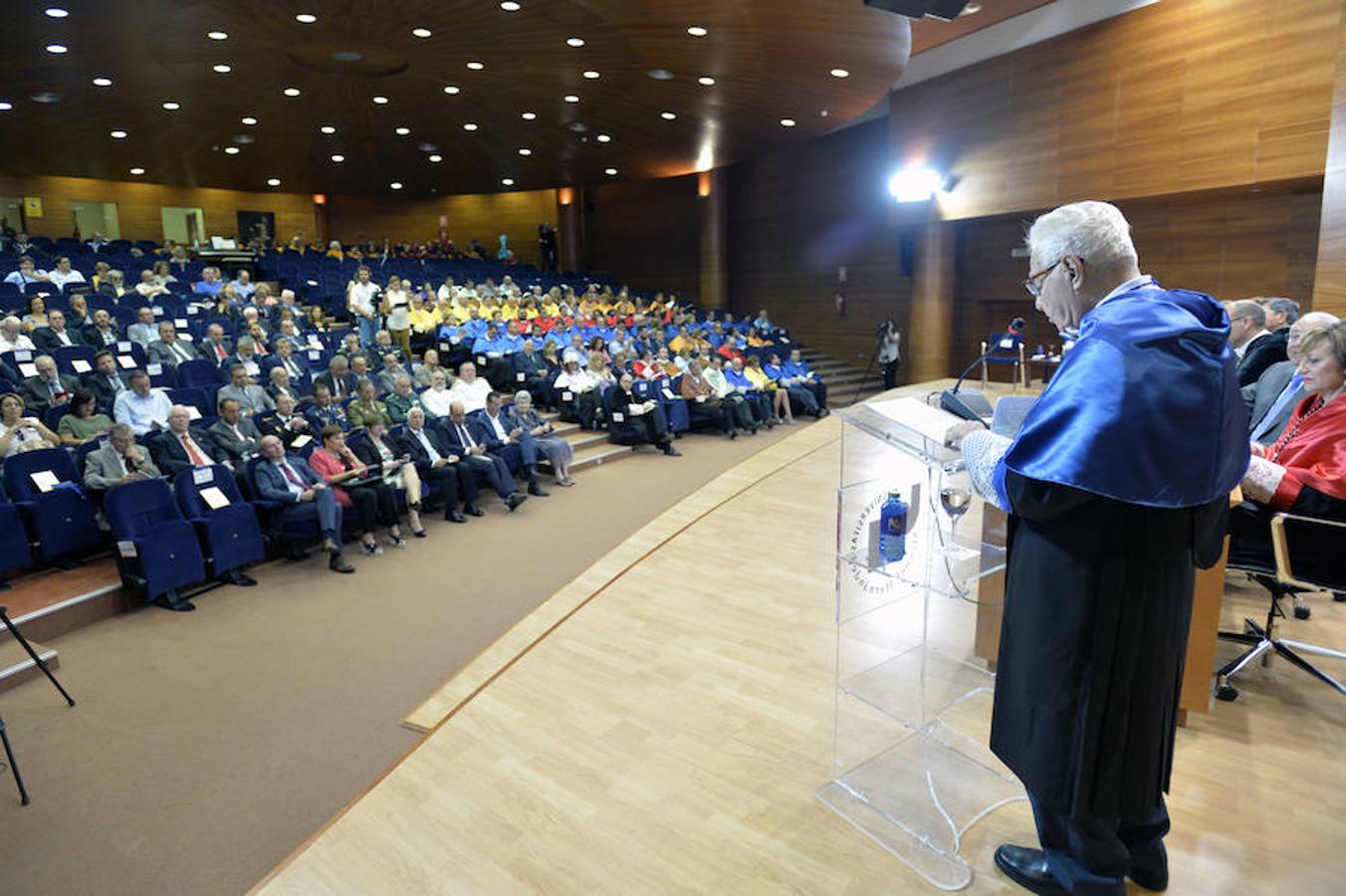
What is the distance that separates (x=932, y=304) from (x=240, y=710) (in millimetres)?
10897

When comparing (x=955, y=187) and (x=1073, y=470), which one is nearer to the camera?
(x=1073, y=470)

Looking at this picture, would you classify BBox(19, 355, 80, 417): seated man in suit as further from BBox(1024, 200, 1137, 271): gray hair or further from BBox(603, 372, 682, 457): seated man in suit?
BBox(1024, 200, 1137, 271): gray hair

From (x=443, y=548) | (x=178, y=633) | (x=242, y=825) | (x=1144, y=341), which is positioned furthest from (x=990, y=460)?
(x=443, y=548)

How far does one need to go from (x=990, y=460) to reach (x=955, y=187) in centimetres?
1029

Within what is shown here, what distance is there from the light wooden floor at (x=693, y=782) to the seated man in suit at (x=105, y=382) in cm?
462

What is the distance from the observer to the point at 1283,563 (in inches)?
94.3

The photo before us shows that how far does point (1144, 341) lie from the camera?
4.00 ft

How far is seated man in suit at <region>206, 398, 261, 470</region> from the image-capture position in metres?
5.36

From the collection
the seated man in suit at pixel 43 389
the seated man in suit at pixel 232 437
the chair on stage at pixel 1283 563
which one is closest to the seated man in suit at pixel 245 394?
the seated man in suit at pixel 232 437

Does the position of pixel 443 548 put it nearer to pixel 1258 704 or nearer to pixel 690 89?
pixel 1258 704

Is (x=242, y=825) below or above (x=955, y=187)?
below

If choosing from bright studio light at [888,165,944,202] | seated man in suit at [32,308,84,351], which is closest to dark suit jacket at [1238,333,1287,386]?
bright studio light at [888,165,944,202]

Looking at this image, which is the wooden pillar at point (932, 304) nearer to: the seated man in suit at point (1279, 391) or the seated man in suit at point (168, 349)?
the seated man in suit at point (1279, 391)

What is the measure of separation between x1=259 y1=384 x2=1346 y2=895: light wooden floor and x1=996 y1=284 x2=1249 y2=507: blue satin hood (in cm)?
110
